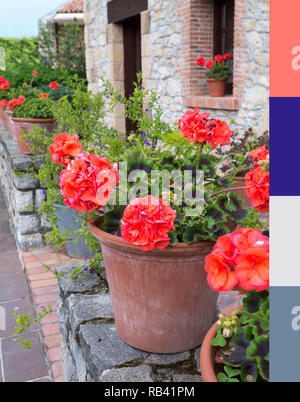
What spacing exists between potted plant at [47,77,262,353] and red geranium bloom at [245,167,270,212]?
A: 0.10m

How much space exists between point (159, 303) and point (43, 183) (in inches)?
114

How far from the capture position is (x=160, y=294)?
57.3 inches

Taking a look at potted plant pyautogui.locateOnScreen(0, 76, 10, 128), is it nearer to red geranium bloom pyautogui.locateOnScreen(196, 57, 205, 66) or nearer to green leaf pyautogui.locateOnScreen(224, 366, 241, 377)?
red geranium bloom pyautogui.locateOnScreen(196, 57, 205, 66)

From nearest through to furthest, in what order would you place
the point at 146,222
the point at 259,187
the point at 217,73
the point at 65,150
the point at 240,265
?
the point at 240,265 < the point at 146,222 < the point at 259,187 < the point at 65,150 < the point at 217,73

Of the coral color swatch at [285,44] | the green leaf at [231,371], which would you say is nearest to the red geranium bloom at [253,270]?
the green leaf at [231,371]

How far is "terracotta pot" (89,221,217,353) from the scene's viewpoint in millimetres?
1416

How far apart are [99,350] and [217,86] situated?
4416mm

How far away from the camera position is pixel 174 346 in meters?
1.55

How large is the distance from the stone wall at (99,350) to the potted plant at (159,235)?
49 mm

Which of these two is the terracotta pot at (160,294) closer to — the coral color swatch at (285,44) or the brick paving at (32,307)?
→ the brick paving at (32,307)

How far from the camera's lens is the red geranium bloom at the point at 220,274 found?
3.26ft

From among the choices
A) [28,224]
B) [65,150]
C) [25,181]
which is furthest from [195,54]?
[65,150]

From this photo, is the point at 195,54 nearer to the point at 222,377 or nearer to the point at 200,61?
the point at 200,61
